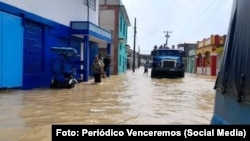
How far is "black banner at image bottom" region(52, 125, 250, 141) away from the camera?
3.78 metres

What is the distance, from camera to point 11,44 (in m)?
16.7

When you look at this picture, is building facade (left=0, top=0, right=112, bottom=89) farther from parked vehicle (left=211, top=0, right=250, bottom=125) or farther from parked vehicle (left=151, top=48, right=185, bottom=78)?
parked vehicle (left=211, top=0, right=250, bottom=125)

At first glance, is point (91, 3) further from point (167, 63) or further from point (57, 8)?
point (167, 63)

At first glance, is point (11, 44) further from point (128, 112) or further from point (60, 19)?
point (128, 112)

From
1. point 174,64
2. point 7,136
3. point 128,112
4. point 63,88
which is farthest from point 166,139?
point 174,64

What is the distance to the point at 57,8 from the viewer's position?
22016 mm

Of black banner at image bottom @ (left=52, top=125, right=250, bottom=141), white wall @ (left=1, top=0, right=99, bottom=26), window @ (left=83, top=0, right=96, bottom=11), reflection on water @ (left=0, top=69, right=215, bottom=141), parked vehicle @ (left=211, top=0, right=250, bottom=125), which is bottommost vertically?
reflection on water @ (left=0, top=69, right=215, bottom=141)

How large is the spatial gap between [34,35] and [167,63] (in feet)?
60.5

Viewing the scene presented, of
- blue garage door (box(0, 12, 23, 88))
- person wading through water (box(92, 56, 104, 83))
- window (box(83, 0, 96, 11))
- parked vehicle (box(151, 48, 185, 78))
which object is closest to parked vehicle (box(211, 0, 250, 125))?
blue garage door (box(0, 12, 23, 88))

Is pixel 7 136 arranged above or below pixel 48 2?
below

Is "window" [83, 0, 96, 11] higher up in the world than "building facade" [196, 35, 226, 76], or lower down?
higher up

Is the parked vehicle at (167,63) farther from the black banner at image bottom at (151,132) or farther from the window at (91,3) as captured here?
the black banner at image bottom at (151,132)

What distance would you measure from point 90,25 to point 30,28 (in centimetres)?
638

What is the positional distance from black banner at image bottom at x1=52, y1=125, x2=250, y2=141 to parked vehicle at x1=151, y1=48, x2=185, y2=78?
31.9 meters
